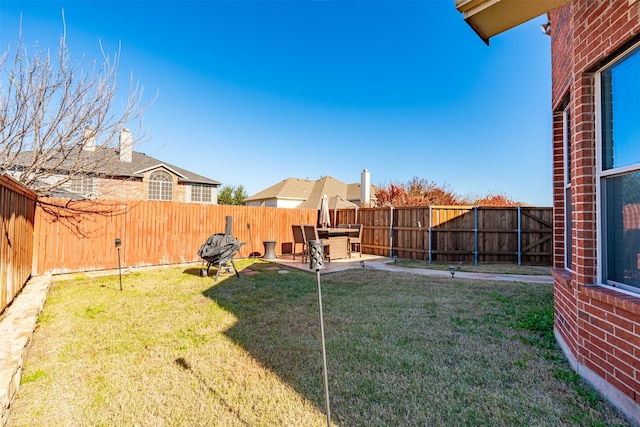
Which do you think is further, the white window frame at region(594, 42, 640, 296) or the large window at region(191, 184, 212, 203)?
the large window at region(191, 184, 212, 203)

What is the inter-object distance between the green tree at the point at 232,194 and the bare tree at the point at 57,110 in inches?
894

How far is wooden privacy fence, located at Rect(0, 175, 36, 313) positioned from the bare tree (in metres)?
1.75

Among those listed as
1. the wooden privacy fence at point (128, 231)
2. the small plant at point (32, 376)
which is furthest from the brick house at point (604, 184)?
the wooden privacy fence at point (128, 231)

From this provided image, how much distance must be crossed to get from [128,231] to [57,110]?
3574mm

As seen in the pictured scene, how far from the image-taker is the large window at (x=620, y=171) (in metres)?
2.18

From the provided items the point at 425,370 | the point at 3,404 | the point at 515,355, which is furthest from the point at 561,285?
the point at 3,404

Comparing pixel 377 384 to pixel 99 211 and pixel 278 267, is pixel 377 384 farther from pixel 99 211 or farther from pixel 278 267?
pixel 99 211

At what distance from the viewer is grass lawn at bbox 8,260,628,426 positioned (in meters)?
2.15

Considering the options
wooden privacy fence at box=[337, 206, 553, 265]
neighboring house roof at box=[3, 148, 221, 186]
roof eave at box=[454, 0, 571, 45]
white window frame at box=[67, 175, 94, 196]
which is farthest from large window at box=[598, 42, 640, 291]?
white window frame at box=[67, 175, 94, 196]

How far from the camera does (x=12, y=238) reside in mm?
4570

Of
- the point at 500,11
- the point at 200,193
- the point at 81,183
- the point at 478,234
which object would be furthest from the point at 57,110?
the point at 200,193

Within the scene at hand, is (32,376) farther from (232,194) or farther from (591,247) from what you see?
(232,194)

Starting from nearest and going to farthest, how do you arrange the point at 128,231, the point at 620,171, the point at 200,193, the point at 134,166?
the point at 620,171 → the point at 128,231 → the point at 134,166 → the point at 200,193

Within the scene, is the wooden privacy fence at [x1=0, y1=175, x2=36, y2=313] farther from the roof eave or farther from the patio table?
the patio table
